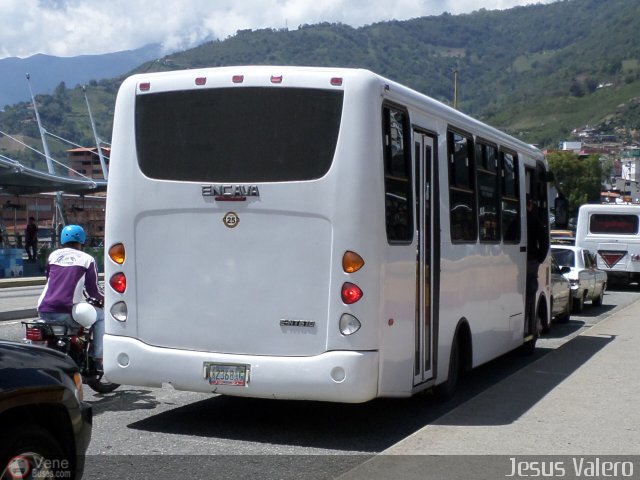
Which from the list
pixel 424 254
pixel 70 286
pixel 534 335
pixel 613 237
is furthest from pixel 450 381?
pixel 613 237

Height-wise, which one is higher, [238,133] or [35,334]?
[238,133]

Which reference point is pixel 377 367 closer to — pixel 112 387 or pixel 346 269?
pixel 346 269

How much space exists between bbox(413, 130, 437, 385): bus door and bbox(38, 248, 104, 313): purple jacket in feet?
9.56

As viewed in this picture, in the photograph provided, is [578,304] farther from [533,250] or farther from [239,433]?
[239,433]

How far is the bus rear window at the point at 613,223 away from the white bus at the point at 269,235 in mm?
26541

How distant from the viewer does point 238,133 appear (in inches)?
334

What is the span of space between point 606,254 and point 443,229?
25.6 m

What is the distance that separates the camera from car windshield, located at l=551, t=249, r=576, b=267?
24.1m

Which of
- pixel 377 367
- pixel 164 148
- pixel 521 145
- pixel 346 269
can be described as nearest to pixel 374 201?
pixel 346 269

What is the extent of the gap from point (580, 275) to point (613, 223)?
12.2 metres

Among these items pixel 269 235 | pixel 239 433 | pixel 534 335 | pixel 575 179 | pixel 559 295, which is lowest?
pixel 239 433

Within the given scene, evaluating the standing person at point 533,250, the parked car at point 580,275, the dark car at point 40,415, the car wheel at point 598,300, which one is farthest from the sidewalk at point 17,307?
the dark car at point 40,415

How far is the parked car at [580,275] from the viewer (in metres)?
23.0

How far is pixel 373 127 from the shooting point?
820 centimetres
